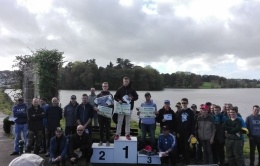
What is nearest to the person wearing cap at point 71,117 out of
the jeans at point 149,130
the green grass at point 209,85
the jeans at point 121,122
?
the jeans at point 121,122

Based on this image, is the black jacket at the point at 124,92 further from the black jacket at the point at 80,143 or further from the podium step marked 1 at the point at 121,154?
the black jacket at the point at 80,143

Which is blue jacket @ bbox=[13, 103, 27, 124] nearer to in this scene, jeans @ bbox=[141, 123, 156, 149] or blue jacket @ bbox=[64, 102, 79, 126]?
blue jacket @ bbox=[64, 102, 79, 126]

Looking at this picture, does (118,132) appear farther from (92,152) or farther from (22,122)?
(22,122)

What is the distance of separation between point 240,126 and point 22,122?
6797mm

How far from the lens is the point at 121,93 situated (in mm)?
9195

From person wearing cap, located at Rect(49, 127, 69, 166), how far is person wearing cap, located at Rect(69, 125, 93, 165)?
17 centimetres

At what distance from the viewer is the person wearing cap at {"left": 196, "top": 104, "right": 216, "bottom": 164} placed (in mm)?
8578

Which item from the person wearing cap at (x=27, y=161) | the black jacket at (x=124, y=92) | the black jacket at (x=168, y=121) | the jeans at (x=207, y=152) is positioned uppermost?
the black jacket at (x=124, y=92)

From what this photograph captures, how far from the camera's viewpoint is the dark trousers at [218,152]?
8891mm

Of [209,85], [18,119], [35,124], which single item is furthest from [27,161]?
[209,85]

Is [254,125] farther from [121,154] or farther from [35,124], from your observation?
[35,124]

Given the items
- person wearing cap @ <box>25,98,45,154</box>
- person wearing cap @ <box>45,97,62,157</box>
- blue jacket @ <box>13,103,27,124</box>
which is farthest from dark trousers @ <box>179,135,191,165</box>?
blue jacket @ <box>13,103,27,124</box>

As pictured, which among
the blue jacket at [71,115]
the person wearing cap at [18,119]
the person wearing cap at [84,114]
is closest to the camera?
the person wearing cap at [84,114]

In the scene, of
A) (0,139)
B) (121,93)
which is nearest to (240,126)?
(121,93)
